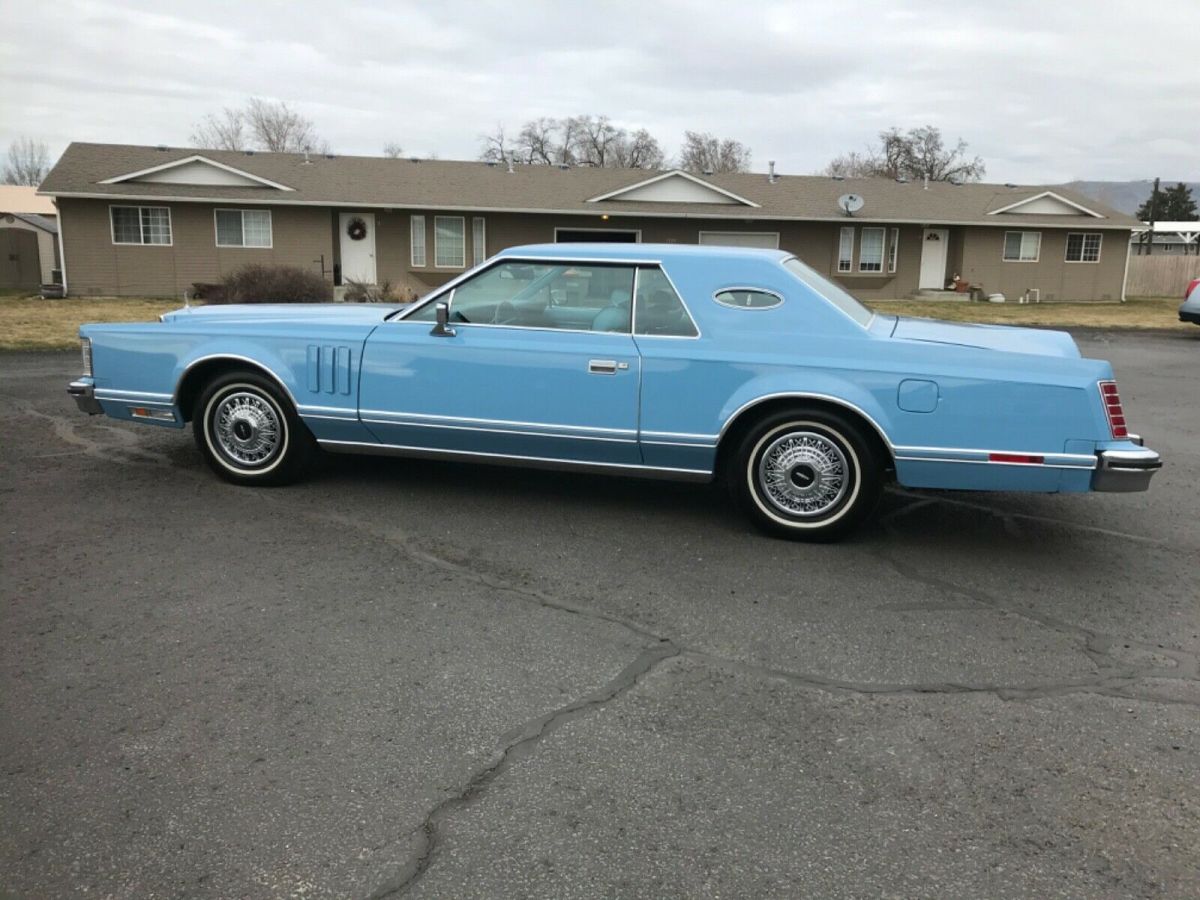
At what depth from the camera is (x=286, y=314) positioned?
6523 millimetres

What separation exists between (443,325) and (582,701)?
116 inches

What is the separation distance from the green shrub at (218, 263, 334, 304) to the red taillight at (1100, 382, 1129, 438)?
49.4ft

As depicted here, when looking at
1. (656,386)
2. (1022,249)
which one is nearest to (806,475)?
(656,386)

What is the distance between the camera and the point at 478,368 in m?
5.80

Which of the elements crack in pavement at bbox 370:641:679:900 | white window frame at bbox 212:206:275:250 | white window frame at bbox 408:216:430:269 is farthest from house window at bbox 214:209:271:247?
crack in pavement at bbox 370:641:679:900

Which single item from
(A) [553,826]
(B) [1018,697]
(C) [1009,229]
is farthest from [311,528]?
(C) [1009,229]

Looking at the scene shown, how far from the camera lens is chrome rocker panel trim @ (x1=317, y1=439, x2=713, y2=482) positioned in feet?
18.6

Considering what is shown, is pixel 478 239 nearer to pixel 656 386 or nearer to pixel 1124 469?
pixel 656 386

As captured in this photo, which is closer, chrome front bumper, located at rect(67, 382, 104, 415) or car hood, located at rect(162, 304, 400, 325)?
car hood, located at rect(162, 304, 400, 325)

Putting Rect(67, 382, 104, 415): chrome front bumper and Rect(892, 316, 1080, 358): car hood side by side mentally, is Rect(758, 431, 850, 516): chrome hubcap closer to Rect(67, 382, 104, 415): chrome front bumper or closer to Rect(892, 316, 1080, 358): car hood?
Rect(892, 316, 1080, 358): car hood

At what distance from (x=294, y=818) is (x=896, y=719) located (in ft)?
6.79

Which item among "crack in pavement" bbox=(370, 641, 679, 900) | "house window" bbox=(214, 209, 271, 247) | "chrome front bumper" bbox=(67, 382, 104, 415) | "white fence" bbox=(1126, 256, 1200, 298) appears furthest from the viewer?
"white fence" bbox=(1126, 256, 1200, 298)

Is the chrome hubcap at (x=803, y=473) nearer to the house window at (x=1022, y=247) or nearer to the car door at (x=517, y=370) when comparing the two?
the car door at (x=517, y=370)

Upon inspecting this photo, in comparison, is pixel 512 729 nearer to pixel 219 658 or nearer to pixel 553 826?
pixel 553 826
